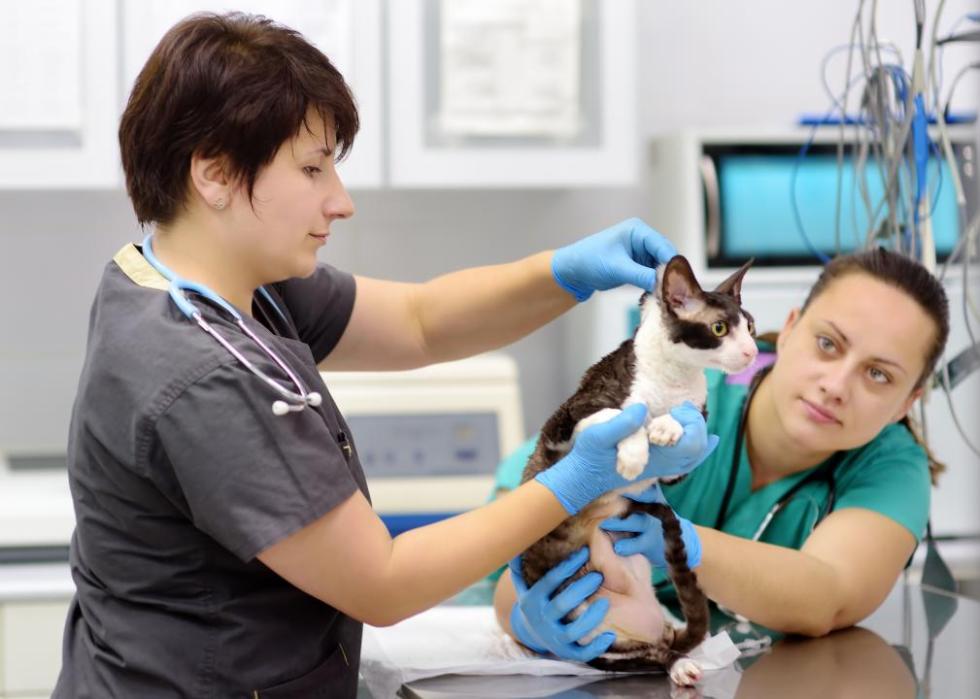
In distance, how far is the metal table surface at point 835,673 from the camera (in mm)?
1285

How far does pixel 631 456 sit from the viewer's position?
1.17 m

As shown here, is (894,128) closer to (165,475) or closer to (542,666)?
(542,666)

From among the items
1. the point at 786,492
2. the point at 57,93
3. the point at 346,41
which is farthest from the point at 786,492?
the point at 57,93

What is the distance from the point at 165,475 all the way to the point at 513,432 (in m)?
1.51

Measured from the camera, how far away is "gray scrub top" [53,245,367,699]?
1.07 m

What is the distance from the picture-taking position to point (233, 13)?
121 centimetres

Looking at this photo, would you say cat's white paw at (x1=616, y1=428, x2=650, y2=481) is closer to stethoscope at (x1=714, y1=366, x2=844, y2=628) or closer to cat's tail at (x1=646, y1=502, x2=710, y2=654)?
cat's tail at (x1=646, y1=502, x2=710, y2=654)

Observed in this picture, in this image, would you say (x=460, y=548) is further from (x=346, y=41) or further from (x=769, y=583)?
(x=346, y=41)

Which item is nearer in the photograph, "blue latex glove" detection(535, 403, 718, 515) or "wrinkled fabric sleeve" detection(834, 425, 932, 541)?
"blue latex glove" detection(535, 403, 718, 515)

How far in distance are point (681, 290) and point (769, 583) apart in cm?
42

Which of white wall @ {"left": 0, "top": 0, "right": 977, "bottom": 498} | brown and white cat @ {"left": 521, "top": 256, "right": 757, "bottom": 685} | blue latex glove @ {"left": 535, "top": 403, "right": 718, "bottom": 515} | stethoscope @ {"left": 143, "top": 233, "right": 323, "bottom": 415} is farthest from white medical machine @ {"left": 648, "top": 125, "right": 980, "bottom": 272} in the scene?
stethoscope @ {"left": 143, "top": 233, "right": 323, "bottom": 415}

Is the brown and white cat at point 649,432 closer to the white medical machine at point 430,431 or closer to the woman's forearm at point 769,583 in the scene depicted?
the woman's forearm at point 769,583

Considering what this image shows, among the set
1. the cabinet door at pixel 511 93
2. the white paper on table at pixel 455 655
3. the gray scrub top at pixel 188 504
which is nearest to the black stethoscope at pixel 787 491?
the white paper on table at pixel 455 655

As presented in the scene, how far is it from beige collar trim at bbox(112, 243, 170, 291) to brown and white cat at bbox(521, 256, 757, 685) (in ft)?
1.49
